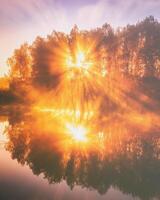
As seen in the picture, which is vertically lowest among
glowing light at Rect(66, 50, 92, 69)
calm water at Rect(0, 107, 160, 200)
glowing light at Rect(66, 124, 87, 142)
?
calm water at Rect(0, 107, 160, 200)

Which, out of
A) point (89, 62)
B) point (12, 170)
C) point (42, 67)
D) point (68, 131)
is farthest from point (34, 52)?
point (12, 170)

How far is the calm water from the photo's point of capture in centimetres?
1416

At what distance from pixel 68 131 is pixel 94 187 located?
15173 millimetres

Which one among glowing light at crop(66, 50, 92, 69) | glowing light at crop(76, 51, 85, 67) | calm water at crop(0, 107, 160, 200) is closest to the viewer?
calm water at crop(0, 107, 160, 200)

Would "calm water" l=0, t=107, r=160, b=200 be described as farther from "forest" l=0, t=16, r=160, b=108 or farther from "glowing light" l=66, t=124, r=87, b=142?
"forest" l=0, t=16, r=160, b=108

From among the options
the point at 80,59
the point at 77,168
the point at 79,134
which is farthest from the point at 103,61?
the point at 77,168

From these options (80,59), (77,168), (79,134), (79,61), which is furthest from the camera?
(80,59)

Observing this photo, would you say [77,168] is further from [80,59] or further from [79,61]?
[80,59]

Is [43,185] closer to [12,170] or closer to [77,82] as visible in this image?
[12,170]

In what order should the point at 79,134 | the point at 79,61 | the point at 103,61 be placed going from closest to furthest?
the point at 79,134 → the point at 79,61 → the point at 103,61

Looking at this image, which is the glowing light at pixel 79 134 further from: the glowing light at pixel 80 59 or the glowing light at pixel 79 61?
the glowing light at pixel 79 61

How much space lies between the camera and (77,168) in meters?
17.6

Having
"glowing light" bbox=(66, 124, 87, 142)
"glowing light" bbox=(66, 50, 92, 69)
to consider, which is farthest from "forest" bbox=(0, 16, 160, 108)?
"glowing light" bbox=(66, 124, 87, 142)

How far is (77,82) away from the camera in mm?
58031
